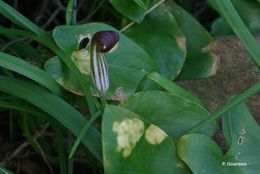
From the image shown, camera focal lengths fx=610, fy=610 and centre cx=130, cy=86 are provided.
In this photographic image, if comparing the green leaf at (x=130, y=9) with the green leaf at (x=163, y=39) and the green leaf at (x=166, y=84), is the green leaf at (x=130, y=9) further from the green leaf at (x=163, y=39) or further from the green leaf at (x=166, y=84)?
the green leaf at (x=166, y=84)

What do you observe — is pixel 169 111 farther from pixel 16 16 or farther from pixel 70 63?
pixel 16 16

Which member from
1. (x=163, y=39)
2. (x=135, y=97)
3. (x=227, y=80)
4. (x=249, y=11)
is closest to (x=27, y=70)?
(x=135, y=97)

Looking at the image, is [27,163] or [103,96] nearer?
[103,96]

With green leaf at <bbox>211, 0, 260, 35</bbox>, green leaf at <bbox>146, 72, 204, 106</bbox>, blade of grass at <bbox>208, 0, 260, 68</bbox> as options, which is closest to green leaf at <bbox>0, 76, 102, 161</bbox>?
green leaf at <bbox>146, 72, 204, 106</bbox>

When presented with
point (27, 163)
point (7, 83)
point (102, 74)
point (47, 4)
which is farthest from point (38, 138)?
point (47, 4)

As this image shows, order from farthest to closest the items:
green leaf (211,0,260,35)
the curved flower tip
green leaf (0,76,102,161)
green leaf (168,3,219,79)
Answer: green leaf (211,0,260,35)
green leaf (168,3,219,79)
green leaf (0,76,102,161)
the curved flower tip

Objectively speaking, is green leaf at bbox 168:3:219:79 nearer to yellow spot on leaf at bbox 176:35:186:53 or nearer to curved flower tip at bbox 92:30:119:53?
yellow spot on leaf at bbox 176:35:186:53

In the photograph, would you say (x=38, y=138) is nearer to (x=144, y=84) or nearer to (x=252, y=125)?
(x=144, y=84)

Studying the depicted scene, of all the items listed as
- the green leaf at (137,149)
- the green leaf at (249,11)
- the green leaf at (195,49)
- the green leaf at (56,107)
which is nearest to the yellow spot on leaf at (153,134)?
the green leaf at (137,149)
